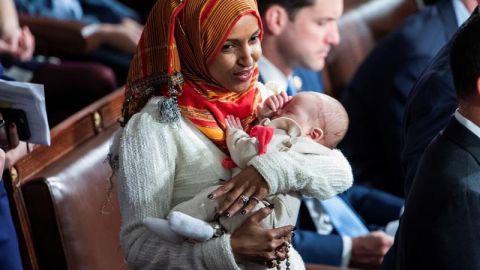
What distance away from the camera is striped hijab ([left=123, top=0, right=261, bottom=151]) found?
1.77 meters

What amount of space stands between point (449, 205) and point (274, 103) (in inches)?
14.8

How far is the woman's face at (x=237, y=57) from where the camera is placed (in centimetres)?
178

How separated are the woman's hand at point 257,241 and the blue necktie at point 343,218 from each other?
110 centimetres

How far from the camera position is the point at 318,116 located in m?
1.81

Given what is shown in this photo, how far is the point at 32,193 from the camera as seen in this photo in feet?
7.38

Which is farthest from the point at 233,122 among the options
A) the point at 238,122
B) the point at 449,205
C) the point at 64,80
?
the point at 64,80

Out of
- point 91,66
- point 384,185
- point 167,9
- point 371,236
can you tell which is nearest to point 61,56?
point 91,66

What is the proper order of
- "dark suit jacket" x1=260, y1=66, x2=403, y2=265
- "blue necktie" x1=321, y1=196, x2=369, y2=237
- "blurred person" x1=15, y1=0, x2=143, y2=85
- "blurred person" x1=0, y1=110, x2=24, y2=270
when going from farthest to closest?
"blurred person" x1=15, y1=0, x2=143, y2=85
"blue necktie" x1=321, y1=196, x2=369, y2=237
"dark suit jacket" x1=260, y1=66, x2=403, y2=265
"blurred person" x1=0, y1=110, x2=24, y2=270

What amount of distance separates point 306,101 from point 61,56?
2.36 meters

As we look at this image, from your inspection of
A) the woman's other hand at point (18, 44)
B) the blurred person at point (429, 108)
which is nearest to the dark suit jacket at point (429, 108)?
the blurred person at point (429, 108)

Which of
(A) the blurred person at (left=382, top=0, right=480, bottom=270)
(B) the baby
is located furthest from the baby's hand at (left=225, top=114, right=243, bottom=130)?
(A) the blurred person at (left=382, top=0, right=480, bottom=270)

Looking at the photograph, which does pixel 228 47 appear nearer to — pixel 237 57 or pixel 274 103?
pixel 237 57

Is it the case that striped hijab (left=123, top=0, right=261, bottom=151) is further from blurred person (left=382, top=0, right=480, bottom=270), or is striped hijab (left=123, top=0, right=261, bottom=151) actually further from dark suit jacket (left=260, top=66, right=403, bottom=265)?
dark suit jacket (left=260, top=66, right=403, bottom=265)

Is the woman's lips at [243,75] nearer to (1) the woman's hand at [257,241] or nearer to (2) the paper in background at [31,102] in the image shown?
(1) the woman's hand at [257,241]
